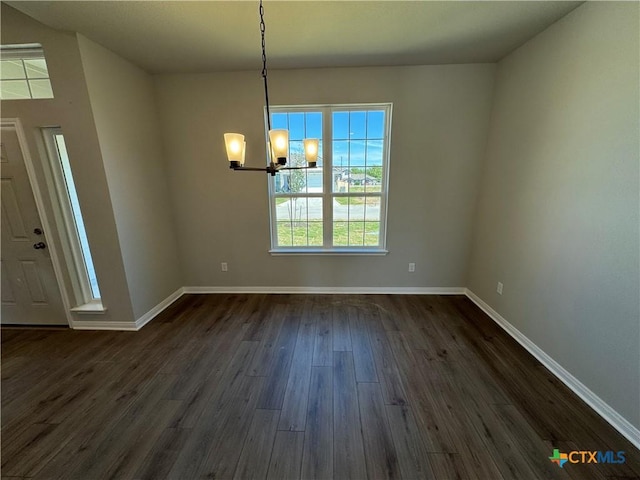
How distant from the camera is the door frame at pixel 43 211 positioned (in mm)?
2234

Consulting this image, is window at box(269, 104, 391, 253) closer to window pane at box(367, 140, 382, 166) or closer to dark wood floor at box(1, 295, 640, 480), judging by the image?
window pane at box(367, 140, 382, 166)

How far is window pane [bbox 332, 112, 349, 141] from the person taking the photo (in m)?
3.00

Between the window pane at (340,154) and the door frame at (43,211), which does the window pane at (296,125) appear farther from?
the door frame at (43,211)

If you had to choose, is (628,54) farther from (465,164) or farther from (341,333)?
(341,333)

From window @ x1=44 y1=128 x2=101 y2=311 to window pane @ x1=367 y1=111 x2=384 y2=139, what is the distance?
123 inches

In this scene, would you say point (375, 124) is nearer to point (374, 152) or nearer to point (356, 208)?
point (374, 152)

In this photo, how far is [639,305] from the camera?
1.46 m

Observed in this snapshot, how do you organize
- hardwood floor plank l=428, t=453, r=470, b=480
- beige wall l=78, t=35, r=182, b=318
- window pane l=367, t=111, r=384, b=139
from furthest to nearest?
window pane l=367, t=111, r=384, b=139 < beige wall l=78, t=35, r=182, b=318 < hardwood floor plank l=428, t=453, r=470, b=480

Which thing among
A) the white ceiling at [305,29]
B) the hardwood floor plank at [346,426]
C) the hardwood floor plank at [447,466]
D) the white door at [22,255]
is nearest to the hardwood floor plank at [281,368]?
the hardwood floor plank at [346,426]

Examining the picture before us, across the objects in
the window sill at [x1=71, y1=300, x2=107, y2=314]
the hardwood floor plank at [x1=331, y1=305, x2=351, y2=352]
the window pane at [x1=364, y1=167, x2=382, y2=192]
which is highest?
the window pane at [x1=364, y1=167, x2=382, y2=192]

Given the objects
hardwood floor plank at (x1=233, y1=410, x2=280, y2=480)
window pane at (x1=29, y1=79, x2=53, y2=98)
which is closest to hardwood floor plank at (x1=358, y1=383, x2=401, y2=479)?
hardwood floor plank at (x1=233, y1=410, x2=280, y2=480)

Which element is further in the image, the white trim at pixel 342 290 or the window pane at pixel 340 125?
the white trim at pixel 342 290

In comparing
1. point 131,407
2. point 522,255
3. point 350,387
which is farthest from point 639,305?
point 131,407

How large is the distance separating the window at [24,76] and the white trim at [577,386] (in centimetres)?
487
